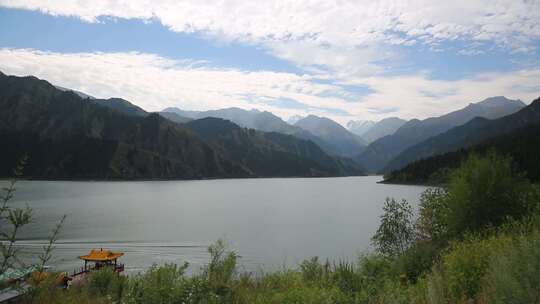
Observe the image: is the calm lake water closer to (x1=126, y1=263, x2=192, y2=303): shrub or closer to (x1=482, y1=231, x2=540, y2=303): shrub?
(x1=126, y1=263, x2=192, y2=303): shrub

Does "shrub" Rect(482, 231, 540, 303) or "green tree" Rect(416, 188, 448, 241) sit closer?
"shrub" Rect(482, 231, 540, 303)

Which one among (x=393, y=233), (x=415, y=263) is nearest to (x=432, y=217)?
(x=393, y=233)

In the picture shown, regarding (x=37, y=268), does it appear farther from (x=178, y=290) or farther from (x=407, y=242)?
(x=407, y=242)

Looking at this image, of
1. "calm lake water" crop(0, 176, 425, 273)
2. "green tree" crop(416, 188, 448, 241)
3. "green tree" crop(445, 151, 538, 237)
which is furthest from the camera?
"calm lake water" crop(0, 176, 425, 273)

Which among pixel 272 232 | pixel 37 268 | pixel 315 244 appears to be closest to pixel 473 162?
pixel 37 268

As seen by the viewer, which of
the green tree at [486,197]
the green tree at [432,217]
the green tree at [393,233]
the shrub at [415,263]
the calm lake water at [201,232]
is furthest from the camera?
the calm lake water at [201,232]

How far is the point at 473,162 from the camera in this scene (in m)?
31.8

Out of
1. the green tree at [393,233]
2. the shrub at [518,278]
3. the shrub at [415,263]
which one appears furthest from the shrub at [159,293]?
the green tree at [393,233]

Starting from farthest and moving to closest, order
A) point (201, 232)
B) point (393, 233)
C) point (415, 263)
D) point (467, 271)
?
point (201, 232) → point (393, 233) → point (415, 263) → point (467, 271)

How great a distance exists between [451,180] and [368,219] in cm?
6233

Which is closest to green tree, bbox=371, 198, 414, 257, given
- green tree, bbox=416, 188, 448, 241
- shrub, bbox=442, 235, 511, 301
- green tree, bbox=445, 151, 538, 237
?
green tree, bbox=416, 188, 448, 241

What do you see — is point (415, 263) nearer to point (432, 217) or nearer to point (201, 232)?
point (432, 217)

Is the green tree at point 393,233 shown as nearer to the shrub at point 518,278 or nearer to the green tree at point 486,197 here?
the green tree at point 486,197

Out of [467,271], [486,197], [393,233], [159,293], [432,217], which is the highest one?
[486,197]
